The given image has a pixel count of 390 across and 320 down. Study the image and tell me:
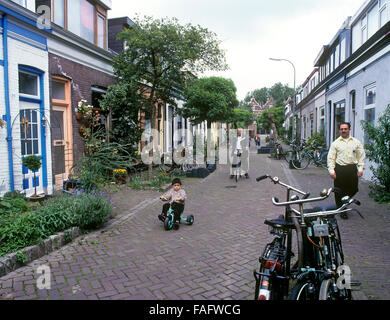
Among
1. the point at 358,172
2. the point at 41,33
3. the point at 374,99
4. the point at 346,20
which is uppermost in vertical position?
the point at 346,20

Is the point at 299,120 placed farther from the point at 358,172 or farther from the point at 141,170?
the point at 358,172

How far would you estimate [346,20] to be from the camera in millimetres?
15914

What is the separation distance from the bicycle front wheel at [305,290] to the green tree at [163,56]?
854cm

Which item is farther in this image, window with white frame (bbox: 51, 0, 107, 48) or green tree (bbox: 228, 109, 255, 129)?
green tree (bbox: 228, 109, 255, 129)

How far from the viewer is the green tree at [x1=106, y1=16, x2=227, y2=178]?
1037 cm

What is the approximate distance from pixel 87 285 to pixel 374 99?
11.3 meters

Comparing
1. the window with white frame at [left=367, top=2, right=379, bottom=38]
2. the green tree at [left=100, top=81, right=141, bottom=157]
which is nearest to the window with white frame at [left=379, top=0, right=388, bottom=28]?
the window with white frame at [left=367, top=2, right=379, bottom=38]

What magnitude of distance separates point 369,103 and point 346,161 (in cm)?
677

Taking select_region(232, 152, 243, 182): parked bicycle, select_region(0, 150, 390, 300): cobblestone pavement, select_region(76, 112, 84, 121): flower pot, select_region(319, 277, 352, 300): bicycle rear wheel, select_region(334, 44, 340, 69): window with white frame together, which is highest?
select_region(334, 44, 340, 69): window with white frame

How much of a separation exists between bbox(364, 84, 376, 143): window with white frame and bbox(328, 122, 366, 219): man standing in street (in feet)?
17.8

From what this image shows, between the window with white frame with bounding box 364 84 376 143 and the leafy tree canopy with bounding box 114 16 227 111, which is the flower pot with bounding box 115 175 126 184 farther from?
the window with white frame with bounding box 364 84 376 143

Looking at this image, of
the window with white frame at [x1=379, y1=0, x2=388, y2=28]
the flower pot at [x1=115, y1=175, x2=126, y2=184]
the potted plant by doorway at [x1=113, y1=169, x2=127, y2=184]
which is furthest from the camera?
the window with white frame at [x1=379, y1=0, x2=388, y2=28]

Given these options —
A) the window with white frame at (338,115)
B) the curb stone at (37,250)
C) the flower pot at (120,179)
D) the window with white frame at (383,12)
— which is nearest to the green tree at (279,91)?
the window with white frame at (338,115)
